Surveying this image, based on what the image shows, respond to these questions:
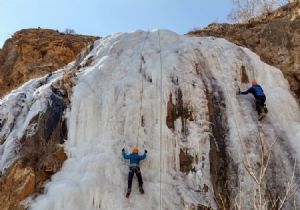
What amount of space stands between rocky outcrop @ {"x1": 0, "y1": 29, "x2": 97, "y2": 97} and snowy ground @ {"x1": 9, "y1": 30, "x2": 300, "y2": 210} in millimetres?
6897

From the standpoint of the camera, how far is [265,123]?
1167cm

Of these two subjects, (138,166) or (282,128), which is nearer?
(138,166)

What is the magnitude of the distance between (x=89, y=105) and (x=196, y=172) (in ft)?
10.6

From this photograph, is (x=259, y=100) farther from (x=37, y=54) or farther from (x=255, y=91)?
(x=37, y=54)

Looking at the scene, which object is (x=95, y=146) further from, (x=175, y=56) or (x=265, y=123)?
(x=265, y=123)

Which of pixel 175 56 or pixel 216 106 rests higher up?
pixel 175 56

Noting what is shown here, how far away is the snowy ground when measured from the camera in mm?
9414

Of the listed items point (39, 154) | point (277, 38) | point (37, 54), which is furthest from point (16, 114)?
point (37, 54)

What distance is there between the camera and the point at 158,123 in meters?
10.9

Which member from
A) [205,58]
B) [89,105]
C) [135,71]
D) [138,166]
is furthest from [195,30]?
[138,166]

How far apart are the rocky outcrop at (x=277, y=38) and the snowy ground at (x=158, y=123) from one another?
728 mm

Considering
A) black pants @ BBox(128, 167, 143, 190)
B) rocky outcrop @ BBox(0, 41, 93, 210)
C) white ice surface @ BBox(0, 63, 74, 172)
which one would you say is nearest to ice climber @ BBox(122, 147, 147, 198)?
black pants @ BBox(128, 167, 143, 190)

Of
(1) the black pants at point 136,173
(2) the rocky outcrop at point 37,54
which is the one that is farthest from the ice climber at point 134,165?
(2) the rocky outcrop at point 37,54

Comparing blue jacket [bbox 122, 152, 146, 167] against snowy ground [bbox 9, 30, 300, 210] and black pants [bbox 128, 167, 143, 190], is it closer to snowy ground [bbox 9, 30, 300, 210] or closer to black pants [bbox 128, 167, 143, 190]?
black pants [bbox 128, 167, 143, 190]
